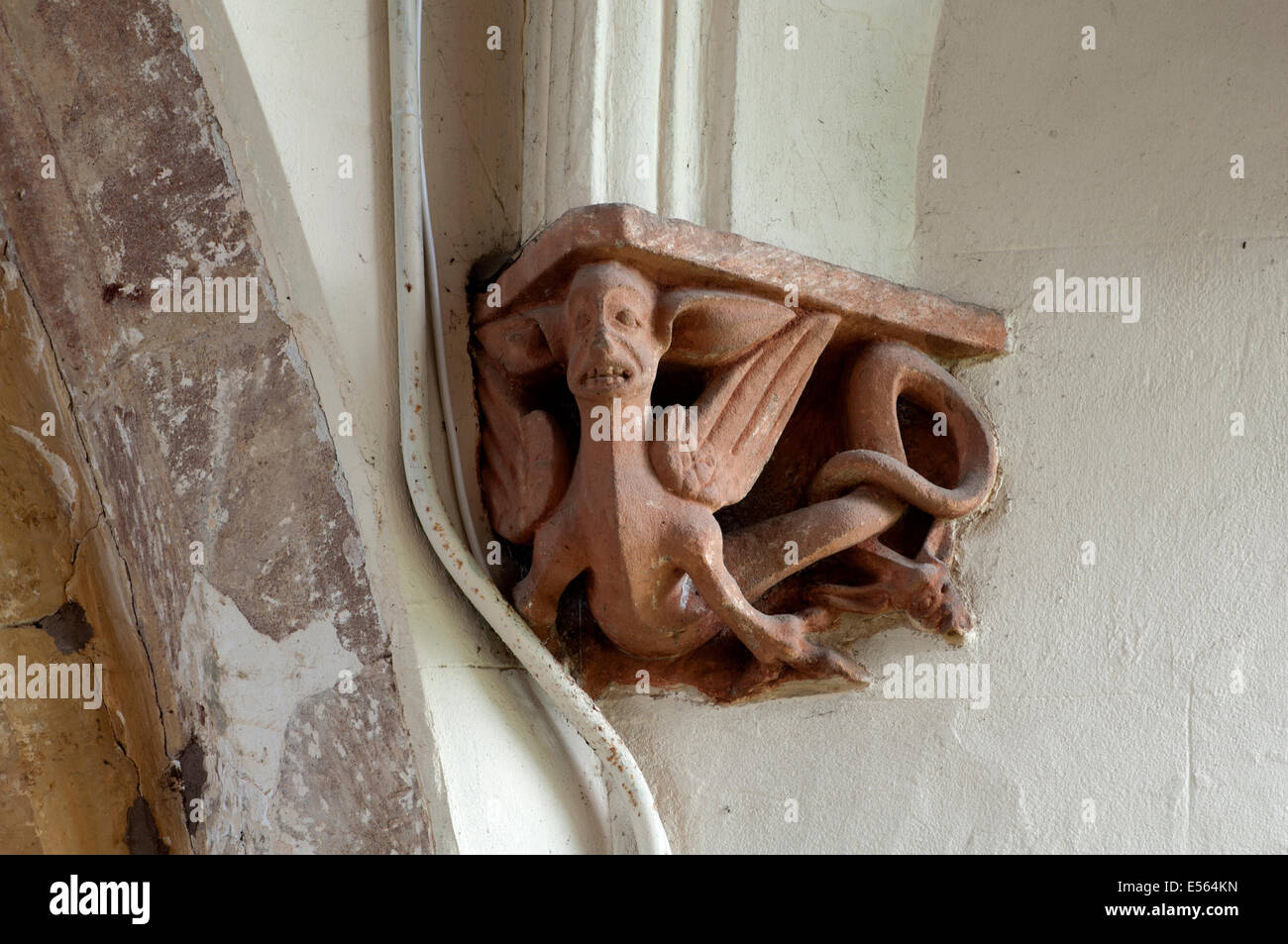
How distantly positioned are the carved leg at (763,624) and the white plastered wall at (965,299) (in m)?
0.05

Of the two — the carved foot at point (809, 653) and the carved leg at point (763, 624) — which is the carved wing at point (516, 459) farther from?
the carved foot at point (809, 653)

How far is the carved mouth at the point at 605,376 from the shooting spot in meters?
1.51

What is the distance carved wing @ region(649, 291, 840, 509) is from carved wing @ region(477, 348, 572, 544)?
0.12 m

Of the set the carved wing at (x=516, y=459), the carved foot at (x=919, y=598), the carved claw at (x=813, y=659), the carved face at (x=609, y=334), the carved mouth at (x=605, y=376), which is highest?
the carved face at (x=609, y=334)

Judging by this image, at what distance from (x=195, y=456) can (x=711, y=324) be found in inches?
23.5

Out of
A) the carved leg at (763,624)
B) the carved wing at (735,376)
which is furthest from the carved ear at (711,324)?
the carved leg at (763,624)

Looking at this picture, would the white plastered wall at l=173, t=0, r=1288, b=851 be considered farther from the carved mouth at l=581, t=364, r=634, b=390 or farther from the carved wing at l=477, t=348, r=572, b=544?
the carved mouth at l=581, t=364, r=634, b=390

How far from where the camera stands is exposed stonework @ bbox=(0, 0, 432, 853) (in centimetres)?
153

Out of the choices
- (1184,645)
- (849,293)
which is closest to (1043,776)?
(1184,645)

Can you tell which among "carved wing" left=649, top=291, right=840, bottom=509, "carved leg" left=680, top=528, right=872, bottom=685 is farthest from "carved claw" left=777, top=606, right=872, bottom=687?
"carved wing" left=649, top=291, right=840, bottom=509

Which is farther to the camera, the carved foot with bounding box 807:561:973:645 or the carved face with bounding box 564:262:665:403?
the carved foot with bounding box 807:561:973:645

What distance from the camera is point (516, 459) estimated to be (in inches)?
64.6

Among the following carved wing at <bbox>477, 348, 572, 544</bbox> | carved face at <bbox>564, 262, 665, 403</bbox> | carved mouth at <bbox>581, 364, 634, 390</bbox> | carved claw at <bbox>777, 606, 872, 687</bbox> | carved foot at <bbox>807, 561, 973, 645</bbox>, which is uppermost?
carved face at <bbox>564, 262, 665, 403</bbox>

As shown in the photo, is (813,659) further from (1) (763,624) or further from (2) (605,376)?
(2) (605,376)
